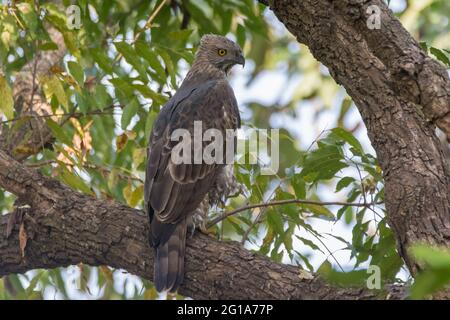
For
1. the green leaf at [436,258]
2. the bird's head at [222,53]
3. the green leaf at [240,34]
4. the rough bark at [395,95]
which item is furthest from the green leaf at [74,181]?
the green leaf at [436,258]

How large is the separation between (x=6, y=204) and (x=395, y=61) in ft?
12.2

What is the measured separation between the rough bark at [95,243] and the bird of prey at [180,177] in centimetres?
10

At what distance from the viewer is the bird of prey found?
4.41m

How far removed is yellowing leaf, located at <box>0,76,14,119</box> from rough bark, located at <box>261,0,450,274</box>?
5.86 ft

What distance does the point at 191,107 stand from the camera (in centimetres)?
537

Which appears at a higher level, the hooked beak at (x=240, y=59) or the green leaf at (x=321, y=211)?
the hooked beak at (x=240, y=59)

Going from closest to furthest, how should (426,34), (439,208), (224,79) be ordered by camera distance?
(439,208) < (224,79) < (426,34)

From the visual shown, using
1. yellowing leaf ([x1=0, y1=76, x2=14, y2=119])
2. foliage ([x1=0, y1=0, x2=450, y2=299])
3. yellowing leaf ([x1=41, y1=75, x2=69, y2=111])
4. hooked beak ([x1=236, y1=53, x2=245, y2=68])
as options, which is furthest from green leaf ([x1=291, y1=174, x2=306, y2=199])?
hooked beak ([x1=236, y1=53, x2=245, y2=68])

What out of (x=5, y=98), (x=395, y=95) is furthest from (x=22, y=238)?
(x=395, y=95)

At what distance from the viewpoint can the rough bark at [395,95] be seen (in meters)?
3.45

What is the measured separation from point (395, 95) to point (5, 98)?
241 centimetres

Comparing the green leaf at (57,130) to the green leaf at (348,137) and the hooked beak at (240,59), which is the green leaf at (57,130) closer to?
the green leaf at (348,137)
